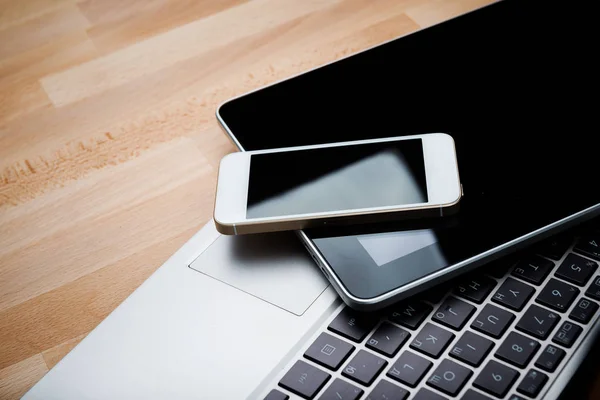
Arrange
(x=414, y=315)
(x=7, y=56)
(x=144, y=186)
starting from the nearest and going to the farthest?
(x=414, y=315), (x=144, y=186), (x=7, y=56)

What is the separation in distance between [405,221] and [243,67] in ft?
0.89

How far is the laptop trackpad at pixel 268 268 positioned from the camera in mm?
432

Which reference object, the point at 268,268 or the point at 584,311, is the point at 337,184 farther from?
the point at 584,311

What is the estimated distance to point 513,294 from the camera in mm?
413

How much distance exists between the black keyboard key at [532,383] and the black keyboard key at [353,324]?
98mm

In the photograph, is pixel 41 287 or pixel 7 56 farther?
pixel 7 56

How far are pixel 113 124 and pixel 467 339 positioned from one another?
0.38 m

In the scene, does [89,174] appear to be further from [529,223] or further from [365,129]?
[529,223]

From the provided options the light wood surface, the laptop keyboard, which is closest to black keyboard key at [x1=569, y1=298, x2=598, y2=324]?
the laptop keyboard

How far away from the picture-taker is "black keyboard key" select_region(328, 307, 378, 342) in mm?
406

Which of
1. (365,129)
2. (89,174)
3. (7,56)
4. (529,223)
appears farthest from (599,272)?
(7,56)

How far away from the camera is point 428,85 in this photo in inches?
21.5

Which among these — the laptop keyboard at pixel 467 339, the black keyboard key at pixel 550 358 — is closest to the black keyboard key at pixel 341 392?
the laptop keyboard at pixel 467 339

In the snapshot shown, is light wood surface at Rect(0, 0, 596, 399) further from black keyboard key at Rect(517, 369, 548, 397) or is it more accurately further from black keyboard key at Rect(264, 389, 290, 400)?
black keyboard key at Rect(517, 369, 548, 397)
